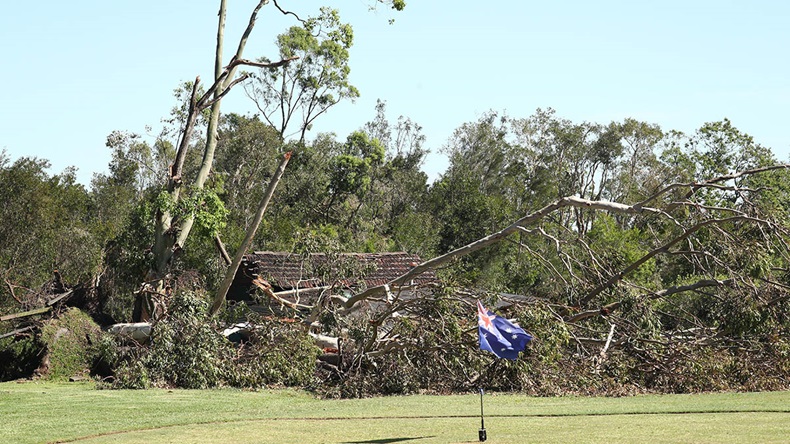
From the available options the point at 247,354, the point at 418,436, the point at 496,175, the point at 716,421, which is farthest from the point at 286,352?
the point at 496,175

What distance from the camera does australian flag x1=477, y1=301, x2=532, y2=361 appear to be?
38.6ft

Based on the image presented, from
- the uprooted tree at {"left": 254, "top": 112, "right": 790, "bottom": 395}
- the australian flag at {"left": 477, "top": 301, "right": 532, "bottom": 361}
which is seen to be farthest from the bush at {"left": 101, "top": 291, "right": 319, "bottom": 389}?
the australian flag at {"left": 477, "top": 301, "right": 532, "bottom": 361}

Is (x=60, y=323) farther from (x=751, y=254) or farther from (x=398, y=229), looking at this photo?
(x=398, y=229)

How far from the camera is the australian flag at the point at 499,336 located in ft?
38.6

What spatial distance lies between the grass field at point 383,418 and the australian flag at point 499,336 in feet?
3.14

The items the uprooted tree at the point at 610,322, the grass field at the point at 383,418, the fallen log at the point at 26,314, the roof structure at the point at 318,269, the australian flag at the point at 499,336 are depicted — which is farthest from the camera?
the fallen log at the point at 26,314

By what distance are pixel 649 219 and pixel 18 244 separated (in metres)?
19.4

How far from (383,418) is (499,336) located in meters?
2.74

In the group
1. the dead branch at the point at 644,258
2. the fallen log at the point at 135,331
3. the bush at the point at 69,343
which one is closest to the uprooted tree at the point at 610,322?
the dead branch at the point at 644,258

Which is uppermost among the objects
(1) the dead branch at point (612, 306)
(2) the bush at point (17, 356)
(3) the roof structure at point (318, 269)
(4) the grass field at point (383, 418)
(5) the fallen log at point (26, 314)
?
(3) the roof structure at point (318, 269)

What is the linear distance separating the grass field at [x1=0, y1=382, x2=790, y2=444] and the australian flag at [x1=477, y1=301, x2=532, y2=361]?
0.96 m

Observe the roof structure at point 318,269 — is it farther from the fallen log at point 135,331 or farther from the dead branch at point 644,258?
the dead branch at point 644,258

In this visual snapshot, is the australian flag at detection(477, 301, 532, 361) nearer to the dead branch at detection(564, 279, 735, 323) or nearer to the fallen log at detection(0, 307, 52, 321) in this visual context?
the dead branch at detection(564, 279, 735, 323)

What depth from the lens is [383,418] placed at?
13.8 metres
